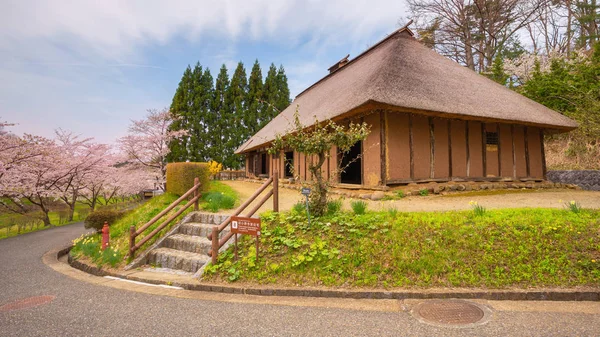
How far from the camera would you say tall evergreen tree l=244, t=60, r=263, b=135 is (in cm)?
2722

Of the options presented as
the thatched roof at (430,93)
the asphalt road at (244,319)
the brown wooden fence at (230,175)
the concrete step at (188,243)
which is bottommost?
the asphalt road at (244,319)

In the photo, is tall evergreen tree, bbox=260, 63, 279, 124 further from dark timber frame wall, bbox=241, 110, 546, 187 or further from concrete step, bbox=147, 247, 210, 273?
concrete step, bbox=147, 247, 210, 273

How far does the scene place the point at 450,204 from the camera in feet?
25.2

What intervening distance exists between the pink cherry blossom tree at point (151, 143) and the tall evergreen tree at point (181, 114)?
57.7 inches

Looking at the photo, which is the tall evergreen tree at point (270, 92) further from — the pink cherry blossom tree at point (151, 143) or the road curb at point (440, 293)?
the road curb at point (440, 293)

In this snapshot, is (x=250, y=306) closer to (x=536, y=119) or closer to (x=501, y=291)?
(x=501, y=291)

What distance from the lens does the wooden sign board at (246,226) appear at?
16.2ft

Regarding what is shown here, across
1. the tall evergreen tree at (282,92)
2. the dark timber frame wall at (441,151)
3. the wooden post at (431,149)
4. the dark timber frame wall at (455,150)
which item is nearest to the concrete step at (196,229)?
the dark timber frame wall at (441,151)

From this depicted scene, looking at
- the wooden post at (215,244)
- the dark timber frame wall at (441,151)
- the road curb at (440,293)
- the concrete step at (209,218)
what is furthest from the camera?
the dark timber frame wall at (441,151)

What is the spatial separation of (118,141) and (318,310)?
21.8 m

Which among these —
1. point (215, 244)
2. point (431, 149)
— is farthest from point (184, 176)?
point (431, 149)

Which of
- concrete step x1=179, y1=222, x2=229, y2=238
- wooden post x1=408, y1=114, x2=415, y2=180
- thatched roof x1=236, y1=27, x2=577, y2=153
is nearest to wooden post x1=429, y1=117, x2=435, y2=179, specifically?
thatched roof x1=236, y1=27, x2=577, y2=153

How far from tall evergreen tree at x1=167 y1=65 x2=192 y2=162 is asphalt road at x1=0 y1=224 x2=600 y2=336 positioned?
2105 centimetres

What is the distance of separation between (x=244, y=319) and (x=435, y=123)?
928 centimetres
